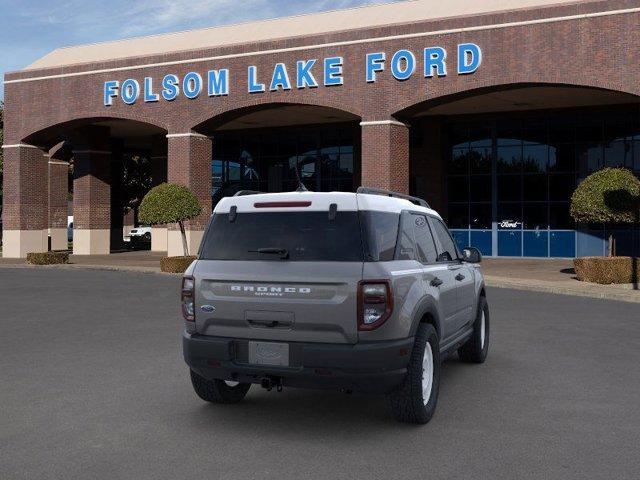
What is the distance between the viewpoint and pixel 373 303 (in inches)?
226

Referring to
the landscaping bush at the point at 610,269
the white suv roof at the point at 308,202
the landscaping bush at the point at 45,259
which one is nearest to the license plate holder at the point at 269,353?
the white suv roof at the point at 308,202

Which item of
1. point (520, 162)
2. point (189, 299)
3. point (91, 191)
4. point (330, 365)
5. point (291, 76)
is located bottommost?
point (330, 365)

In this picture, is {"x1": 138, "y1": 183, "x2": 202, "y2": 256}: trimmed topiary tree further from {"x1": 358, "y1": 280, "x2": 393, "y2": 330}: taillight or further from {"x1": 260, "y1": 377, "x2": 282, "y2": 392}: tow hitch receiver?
{"x1": 358, "y1": 280, "x2": 393, "y2": 330}: taillight

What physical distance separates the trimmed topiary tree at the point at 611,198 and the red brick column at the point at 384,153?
775 cm

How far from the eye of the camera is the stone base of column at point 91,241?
38531 mm

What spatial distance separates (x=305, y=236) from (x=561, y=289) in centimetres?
1429

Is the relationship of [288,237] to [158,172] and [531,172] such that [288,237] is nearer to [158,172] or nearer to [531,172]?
[531,172]

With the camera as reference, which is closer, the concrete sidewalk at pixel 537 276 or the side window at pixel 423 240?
the side window at pixel 423 240

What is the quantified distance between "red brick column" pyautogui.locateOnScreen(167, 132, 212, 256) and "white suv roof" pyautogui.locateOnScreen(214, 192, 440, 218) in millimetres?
25898

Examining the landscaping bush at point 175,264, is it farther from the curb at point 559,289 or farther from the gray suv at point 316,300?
the gray suv at point 316,300

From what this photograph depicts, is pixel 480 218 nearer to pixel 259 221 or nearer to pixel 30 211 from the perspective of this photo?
pixel 30 211

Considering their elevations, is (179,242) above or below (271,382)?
above

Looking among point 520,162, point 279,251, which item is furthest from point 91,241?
point 279,251

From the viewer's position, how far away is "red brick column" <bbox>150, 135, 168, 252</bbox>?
42.2 metres
